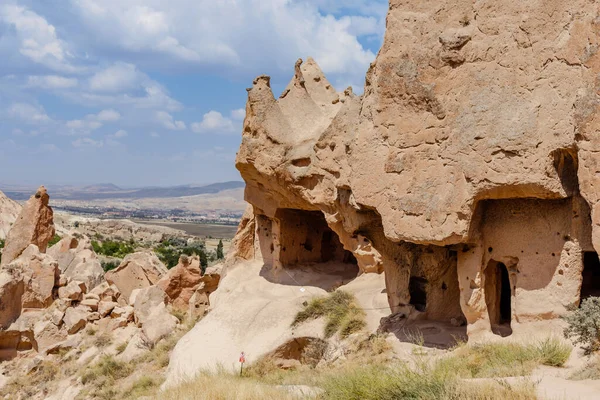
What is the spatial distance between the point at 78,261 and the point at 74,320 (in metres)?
5.27

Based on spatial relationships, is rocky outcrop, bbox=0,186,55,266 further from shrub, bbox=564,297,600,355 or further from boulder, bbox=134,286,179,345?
shrub, bbox=564,297,600,355

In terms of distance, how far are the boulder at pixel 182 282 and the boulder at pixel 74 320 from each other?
2220mm

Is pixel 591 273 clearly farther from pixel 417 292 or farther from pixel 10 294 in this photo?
pixel 10 294

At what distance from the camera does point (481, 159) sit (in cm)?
861

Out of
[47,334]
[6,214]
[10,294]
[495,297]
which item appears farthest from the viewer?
[6,214]

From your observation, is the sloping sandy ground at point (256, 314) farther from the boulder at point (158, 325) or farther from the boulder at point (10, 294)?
the boulder at point (10, 294)

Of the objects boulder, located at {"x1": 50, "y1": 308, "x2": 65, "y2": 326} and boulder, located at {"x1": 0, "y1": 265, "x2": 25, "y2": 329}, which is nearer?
boulder, located at {"x1": 0, "y1": 265, "x2": 25, "y2": 329}

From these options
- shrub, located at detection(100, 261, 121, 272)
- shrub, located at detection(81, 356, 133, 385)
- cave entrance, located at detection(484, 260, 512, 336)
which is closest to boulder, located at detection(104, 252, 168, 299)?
shrub, located at detection(81, 356, 133, 385)

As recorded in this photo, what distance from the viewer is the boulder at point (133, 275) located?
747 inches

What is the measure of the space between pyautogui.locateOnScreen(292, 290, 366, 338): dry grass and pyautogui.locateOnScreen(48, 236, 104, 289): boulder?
10.6 m

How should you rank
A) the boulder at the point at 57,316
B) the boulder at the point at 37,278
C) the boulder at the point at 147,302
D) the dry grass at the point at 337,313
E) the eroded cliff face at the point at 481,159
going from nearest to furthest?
the eroded cliff face at the point at 481,159, the dry grass at the point at 337,313, the boulder at the point at 147,302, the boulder at the point at 57,316, the boulder at the point at 37,278

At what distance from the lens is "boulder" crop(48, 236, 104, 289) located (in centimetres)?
2016

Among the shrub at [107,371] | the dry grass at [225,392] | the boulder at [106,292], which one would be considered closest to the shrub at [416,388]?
the dry grass at [225,392]

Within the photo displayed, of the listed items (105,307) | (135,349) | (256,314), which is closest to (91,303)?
(105,307)
